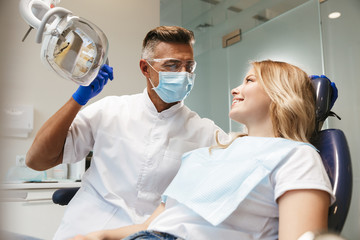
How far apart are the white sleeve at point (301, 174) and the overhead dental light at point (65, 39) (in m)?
0.74

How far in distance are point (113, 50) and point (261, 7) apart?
1.53 m

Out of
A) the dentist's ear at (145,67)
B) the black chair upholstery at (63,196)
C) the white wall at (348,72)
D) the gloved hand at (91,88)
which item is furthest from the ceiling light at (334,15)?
the black chair upholstery at (63,196)

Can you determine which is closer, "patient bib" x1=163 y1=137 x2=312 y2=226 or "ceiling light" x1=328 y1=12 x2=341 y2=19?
"patient bib" x1=163 y1=137 x2=312 y2=226

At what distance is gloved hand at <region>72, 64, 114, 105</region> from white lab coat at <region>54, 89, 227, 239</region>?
0.21 meters

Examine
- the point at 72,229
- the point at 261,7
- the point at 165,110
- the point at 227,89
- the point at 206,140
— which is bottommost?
the point at 72,229

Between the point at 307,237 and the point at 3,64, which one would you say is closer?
the point at 3,64

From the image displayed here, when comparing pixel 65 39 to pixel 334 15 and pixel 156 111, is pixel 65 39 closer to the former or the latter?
pixel 156 111

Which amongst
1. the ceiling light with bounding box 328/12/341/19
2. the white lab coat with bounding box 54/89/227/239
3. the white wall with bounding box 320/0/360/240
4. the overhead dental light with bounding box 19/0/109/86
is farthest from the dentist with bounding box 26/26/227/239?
the ceiling light with bounding box 328/12/341/19

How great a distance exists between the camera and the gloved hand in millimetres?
1275

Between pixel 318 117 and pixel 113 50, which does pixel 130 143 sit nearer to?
pixel 318 117

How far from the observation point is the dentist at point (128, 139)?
137 cm

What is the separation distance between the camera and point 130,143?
1494 millimetres

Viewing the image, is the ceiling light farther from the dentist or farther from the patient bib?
the patient bib

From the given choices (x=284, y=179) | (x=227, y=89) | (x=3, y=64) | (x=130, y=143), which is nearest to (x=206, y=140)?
(x=130, y=143)
